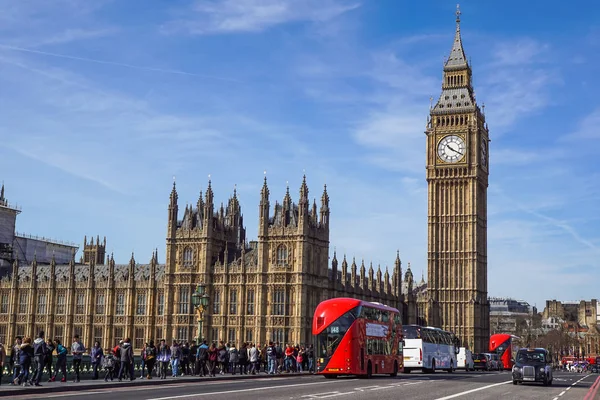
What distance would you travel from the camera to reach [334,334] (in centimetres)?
4191

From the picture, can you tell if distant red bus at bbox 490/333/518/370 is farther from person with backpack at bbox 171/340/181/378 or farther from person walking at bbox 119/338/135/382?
person walking at bbox 119/338/135/382

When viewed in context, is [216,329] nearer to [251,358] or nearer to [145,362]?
[251,358]

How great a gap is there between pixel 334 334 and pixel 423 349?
665 inches

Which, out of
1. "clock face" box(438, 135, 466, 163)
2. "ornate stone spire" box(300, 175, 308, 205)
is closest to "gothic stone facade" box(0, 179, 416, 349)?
"ornate stone spire" box(300, 175, 308, 205)

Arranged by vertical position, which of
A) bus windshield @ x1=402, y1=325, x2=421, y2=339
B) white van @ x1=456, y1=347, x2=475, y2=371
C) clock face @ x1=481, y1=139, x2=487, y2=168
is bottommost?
white van @ x1=456, y1=347, x2=475, y2=371

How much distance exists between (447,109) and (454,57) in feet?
31.3

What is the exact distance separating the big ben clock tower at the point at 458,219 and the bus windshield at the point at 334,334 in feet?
225

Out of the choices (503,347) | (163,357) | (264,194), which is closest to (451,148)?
(503,347)

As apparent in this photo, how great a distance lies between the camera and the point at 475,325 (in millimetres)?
108938

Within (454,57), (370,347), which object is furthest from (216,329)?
(454,57)

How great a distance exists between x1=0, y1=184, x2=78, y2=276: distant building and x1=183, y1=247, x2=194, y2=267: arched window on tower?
121 feet

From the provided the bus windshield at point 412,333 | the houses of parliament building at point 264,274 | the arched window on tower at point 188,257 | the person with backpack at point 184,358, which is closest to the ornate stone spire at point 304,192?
the houses of parliament building at point 264,274

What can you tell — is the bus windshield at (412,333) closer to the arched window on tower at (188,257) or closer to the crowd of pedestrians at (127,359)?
the crowd of pedestrians at (127,359)

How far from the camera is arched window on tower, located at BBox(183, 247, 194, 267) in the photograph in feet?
275
